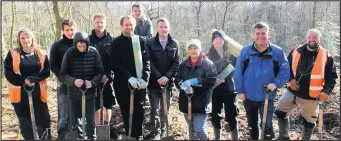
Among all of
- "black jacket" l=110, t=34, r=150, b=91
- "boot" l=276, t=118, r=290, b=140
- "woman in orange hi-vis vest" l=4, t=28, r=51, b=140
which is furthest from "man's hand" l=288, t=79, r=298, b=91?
"woman in orange hi-vis vest" l=4, t=28, r=51, b=140

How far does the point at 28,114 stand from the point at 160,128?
208 centimetres

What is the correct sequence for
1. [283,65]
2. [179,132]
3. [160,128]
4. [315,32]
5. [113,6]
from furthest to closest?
[113,6] < [179,132] < [160,128] < [315,32] < [283,65]

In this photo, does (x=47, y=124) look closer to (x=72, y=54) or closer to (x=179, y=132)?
(x=72, y=54)

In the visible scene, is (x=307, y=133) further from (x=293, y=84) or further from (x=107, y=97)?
(x=107, y=97)

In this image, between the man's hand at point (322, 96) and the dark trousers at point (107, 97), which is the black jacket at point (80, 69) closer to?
the dark trousers at point (107, 97)

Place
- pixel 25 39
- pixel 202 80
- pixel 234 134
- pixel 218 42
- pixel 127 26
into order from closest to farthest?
pixel 202 80
pixel 25 39
pixel 127 26
pixel 218 42
pixel 234 134

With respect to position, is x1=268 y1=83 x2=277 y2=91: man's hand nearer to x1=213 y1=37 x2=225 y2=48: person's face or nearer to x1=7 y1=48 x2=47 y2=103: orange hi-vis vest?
x1=213 y1=37 x2=225 y2=48: person's face

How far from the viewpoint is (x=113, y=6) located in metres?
24.8

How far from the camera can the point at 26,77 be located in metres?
4.85

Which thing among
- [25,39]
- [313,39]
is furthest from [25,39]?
[313,39]

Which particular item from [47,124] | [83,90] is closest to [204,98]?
[83,90]

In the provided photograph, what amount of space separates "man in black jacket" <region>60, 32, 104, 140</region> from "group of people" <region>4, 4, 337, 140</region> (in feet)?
0.05

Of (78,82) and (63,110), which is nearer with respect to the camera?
(78,82)

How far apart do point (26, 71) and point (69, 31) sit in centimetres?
86
